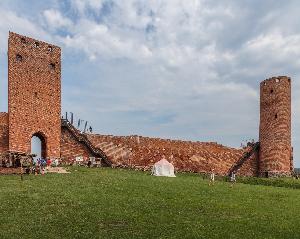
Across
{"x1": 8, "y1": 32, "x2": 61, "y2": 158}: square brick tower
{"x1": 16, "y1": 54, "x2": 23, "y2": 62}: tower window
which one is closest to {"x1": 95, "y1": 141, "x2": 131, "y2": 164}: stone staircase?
{"x1": 8, "y1": 32, "x2": 61, "y2": 158}: square brick tower

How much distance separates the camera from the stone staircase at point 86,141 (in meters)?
38.4

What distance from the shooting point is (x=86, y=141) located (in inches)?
1517

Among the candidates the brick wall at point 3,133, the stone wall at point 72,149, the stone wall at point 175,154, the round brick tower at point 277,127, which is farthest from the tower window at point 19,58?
the round brick tower at point 277,127

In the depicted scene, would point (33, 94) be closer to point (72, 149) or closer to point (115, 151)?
point (72, 149)

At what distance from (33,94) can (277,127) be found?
26.4m

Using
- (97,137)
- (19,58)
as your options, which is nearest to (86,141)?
(97,137)

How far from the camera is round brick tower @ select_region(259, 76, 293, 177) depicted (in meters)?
44.2

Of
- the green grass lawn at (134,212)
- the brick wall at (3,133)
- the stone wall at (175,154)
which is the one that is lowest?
the green grass lawn at (134,212)

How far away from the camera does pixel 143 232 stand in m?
11.4

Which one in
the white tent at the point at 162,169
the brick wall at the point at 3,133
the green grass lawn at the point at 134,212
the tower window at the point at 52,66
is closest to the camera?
the green grass lawn at the point at 134,212

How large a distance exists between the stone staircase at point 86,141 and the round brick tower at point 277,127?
734 inches

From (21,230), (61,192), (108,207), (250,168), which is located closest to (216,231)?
(108,207)

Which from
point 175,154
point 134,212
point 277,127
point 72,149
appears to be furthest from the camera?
point 175,154

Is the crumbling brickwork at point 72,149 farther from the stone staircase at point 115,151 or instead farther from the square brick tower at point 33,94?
the stone staircase at point 115,151
